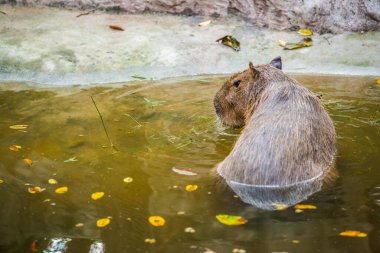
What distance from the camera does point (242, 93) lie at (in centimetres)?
505

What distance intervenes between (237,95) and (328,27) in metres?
3.35

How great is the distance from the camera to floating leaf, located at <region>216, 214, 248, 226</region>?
333cm

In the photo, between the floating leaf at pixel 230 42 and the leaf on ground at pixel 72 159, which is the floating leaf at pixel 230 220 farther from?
the floating leaf at pixel 230 42

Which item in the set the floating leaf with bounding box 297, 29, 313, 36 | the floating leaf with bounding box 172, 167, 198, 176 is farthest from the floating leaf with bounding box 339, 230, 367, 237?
the floating leaf with bounding box 297, 29, 313, 36

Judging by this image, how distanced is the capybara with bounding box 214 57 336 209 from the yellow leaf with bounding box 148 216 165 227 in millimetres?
Result: 586

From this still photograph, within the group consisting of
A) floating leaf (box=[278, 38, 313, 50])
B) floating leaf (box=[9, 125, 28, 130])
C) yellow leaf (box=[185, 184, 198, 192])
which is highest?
floating leaf (box=[278, 38, 313, 50])

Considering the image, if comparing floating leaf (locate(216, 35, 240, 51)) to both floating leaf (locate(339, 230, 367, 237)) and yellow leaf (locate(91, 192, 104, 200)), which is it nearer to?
yellow leaf (locate(91, 192, 104, 200))

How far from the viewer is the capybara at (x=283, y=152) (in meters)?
3.68

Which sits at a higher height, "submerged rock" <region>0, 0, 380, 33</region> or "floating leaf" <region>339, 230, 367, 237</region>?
"submerged rock" <region>0, 0, 380, 33</region>

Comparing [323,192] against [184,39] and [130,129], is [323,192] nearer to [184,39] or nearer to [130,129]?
[130,129]

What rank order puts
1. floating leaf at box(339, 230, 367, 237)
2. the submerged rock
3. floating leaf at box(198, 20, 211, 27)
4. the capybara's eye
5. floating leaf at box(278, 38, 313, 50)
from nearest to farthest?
floating leaf at box(339, 230, 367, 237), the capybara's eye, floating leaf at box(278, 38, 313, 50), the submerged rock, floating leaf at box(198, 20, 211, 27)

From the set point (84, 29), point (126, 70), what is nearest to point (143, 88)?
point (126, 70)

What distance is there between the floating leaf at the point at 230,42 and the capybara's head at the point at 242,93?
7.87ft

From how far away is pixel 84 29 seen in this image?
7.91 meters
